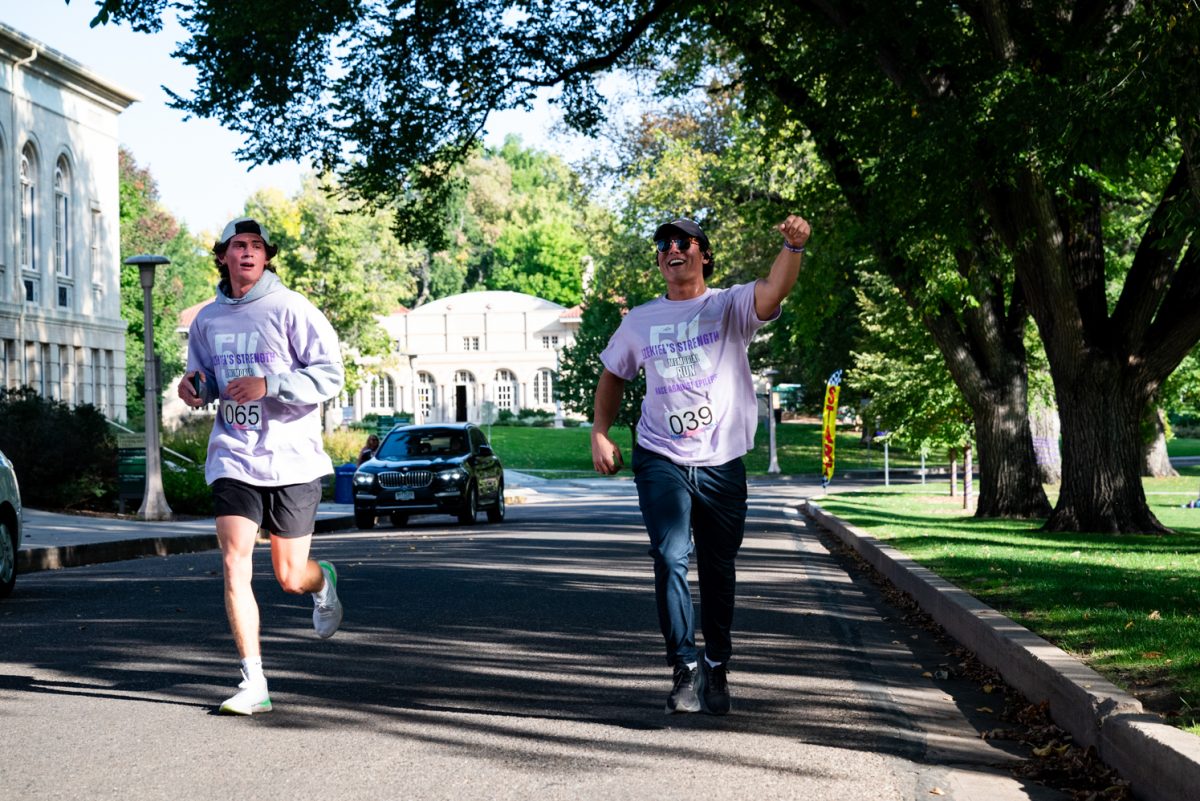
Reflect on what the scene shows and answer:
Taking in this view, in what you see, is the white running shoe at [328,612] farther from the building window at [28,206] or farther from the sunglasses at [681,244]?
the building window at [28,206]

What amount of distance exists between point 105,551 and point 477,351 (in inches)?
3517

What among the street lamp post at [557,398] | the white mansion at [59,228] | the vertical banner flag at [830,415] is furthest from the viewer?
the street lamp post at [557,398]

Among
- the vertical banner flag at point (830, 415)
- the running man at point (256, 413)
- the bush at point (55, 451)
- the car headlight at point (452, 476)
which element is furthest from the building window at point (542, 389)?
the running man at point (256, 413)

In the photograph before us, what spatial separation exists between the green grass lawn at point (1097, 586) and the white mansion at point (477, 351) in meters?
85.5

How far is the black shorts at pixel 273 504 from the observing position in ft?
22.4

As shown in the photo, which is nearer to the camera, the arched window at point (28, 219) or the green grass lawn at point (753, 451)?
the arched window at point (28, 219)

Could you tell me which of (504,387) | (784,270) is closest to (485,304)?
(504,387)

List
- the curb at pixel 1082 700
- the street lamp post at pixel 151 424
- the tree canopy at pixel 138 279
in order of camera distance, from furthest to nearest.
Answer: the tree canopy at pixel 138 279 < the street lamp post at pixel 151 424 < the curb at pixel 1082 700

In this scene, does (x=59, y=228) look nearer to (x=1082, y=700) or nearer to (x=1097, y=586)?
(x=1097, y=586)

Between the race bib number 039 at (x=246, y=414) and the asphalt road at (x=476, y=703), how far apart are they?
3.98 ft

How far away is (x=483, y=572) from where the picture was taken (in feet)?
48.1

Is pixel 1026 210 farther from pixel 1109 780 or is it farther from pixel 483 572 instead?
pixel 1109 780

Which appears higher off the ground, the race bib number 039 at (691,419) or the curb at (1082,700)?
the race bib number 039 at (691,419)

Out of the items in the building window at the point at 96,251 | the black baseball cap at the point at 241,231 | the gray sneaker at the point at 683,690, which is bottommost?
the gray sneaker at the point at 683,690
